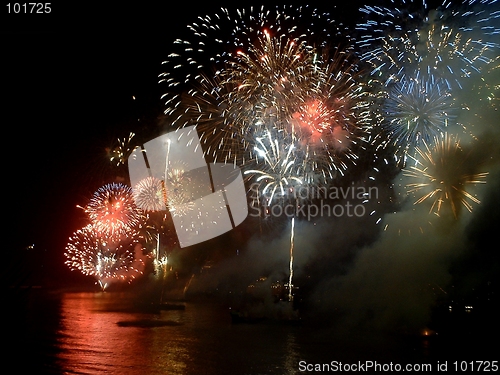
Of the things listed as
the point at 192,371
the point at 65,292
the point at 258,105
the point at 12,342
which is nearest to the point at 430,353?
the point at 192,371

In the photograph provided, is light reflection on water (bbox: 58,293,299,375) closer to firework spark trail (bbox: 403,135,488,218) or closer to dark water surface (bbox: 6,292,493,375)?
dark water surface (bbox: 6,292,493,375)

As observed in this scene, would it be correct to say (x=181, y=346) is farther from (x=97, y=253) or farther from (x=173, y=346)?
(x=97, y=253)

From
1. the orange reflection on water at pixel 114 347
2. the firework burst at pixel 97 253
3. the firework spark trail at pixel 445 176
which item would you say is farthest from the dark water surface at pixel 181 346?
the firework burst at pixel 97 253

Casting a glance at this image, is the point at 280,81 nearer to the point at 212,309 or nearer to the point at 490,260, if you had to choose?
the point at 490,260

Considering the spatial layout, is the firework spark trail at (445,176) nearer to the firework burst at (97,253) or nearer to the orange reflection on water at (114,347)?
the orange reflection on water at (114,347)

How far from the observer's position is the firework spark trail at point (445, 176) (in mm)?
16078

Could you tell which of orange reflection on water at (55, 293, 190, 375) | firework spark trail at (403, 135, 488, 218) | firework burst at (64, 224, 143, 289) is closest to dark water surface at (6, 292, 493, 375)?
orange reflection on water at (55, 293, 190, 375)

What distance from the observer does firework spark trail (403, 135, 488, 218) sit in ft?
52.7

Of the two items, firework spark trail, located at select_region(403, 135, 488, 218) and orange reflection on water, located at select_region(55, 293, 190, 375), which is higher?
firework spark trail, located at select_region(403, 135, 488, 218)

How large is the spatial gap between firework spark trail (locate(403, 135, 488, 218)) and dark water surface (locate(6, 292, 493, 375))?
5076 millimetres

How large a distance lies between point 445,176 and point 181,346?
10.1 m

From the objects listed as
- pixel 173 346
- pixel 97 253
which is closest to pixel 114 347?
pixel 173 346

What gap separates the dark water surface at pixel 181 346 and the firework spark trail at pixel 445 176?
5076 mm

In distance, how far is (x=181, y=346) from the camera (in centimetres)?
1349
